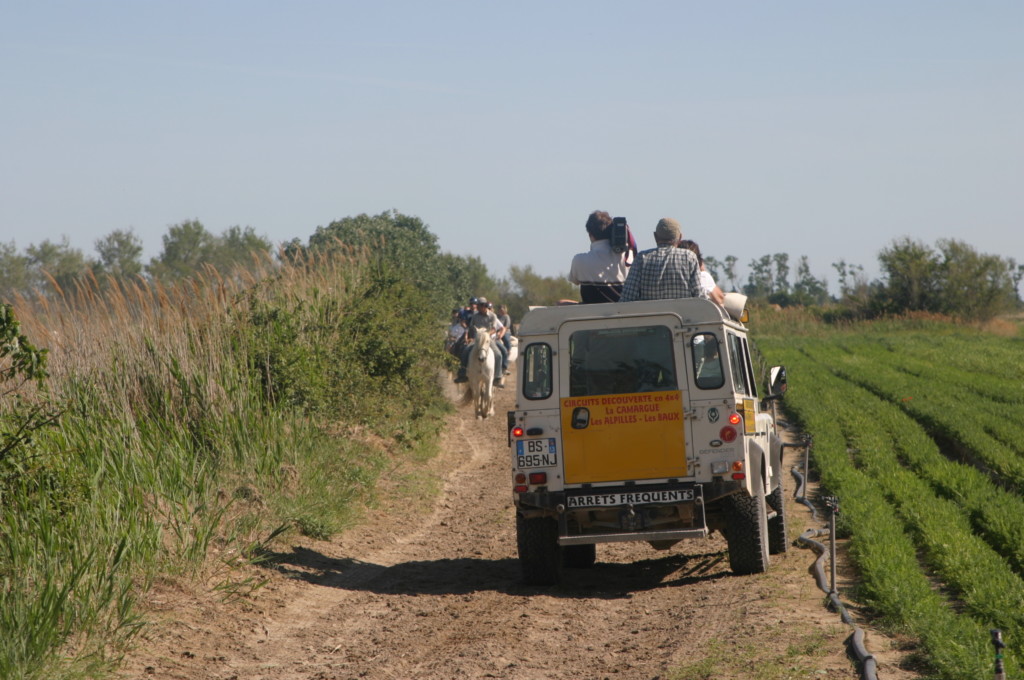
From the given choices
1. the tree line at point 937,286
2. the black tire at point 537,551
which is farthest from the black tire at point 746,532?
the tree line at point 937,286

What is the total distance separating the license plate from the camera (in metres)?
9.09

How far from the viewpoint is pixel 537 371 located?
9.23 m

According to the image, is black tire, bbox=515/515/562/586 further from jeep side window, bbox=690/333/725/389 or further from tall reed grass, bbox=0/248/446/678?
tall reed grass, bbox=0/248/446/678

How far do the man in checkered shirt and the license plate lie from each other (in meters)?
1.71

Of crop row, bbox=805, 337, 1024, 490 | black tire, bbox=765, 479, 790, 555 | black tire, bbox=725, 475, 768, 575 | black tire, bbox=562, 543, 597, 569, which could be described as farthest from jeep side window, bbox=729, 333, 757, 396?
crop row, bbox=805, 337, 1024, 490

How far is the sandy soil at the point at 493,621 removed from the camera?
6910 mm

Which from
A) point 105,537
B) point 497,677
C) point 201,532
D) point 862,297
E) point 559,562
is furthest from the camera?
point 862,297

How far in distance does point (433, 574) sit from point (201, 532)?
2.21 metres

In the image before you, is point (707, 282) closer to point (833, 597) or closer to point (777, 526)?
point (777, 526)

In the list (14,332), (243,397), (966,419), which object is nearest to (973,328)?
(966,419)

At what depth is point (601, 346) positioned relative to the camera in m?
9.13

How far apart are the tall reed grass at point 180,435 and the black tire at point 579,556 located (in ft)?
7.97

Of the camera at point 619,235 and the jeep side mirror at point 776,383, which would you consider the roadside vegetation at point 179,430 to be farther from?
the jeep side mirror at point 776,383

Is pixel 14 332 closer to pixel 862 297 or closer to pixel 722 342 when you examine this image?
pixel 722 342
